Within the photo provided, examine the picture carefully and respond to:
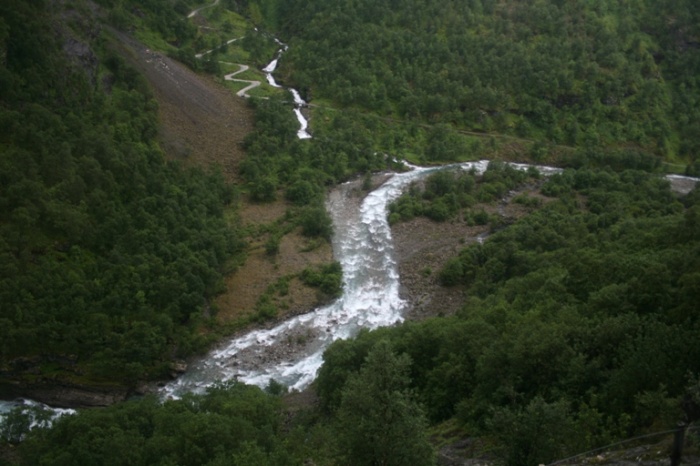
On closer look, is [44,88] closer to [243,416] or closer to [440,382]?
[243,416]

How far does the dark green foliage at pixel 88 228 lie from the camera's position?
42.1 metres

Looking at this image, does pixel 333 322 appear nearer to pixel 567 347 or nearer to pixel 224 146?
pixel 567 347

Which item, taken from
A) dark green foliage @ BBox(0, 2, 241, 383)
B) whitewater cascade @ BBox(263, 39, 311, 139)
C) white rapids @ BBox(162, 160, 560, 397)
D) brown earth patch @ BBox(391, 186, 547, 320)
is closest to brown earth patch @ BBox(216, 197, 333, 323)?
white rapids @ BBox(162, 160, 560, 397)

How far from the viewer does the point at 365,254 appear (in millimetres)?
60906

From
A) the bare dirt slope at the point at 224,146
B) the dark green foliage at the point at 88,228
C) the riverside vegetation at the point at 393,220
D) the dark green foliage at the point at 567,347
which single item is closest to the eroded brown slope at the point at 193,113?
the bare dirt slope at the point at 224,146

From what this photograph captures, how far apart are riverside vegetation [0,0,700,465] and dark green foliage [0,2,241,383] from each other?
0.61 feet

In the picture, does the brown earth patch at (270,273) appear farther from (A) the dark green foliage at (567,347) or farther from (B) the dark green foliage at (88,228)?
(A) the dark green foliage at (567,347)

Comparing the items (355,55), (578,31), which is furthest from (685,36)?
(355,55)

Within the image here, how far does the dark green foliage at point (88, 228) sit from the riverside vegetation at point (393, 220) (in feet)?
0.61

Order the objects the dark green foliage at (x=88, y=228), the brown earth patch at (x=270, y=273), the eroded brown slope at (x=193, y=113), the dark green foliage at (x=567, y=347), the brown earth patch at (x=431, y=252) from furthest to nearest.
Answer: the eroded brown slope at (x=193, y=113), the brown earth patch at (x=431, y=252), the brown earth patch at (x=270, y=273), the dark green foliage at (x=88, y=228), the dark green foliage at (x=567, y=347)

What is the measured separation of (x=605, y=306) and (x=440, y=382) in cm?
878

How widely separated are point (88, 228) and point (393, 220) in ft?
96.2

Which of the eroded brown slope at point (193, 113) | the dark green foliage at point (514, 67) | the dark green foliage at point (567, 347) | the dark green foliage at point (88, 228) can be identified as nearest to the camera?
the dark green foliage at point (567, 347)

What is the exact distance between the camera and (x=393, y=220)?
6581 centimetres
